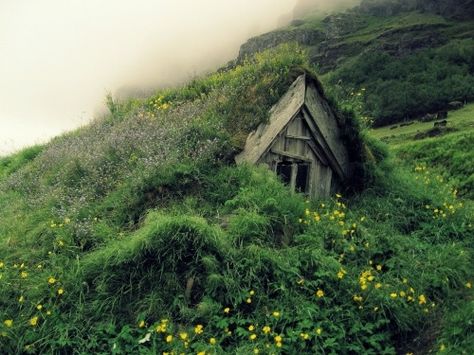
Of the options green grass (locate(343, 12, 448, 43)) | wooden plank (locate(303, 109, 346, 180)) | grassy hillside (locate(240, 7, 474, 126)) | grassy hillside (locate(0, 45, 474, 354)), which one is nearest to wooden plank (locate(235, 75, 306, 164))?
grassy hillside (locate(0, 45, 474, 354))

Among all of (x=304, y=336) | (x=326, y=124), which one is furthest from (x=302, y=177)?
(x=304, y=336)

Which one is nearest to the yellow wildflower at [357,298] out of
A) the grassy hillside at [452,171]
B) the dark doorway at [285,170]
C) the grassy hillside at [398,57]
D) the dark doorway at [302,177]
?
the grassy hillside at [452,171]

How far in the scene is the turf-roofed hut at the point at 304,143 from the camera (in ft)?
34.3

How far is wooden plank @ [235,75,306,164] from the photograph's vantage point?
1006 centimetres

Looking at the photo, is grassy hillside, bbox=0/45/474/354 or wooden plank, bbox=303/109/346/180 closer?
grassy hillside, bbox=0/45/474/354

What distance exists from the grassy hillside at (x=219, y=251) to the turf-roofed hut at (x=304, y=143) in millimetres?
322

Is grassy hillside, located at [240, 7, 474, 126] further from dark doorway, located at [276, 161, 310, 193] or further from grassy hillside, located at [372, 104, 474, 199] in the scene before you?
dark doorway, located at [276, 161, 310, 193]

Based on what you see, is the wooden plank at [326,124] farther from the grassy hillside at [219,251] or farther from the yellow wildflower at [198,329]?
the yellow wildflower at [198,329]

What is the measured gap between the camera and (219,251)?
7387 mm

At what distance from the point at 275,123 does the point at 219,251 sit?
3.95 meters

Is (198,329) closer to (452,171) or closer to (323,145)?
(323,145)

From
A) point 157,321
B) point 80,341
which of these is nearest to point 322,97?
point 157,321

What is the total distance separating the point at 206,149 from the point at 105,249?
309 cm

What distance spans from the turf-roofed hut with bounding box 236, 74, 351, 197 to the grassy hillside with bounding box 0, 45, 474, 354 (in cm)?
32
